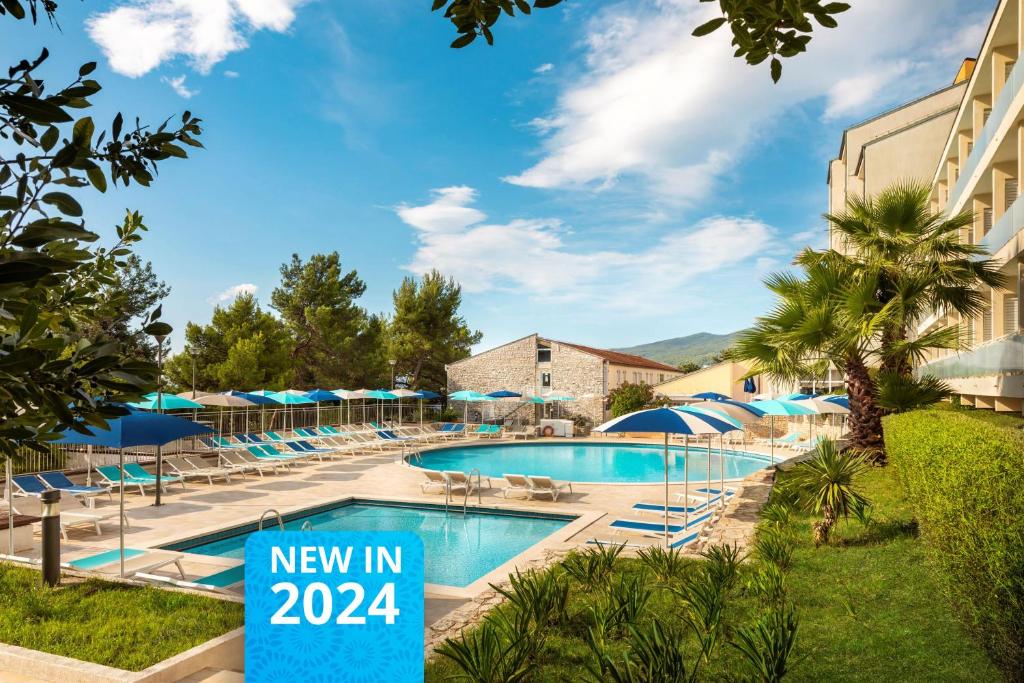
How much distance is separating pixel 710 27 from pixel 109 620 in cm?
773

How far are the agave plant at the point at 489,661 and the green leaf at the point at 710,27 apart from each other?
4.42 meters

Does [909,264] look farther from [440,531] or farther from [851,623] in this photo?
[440,531]

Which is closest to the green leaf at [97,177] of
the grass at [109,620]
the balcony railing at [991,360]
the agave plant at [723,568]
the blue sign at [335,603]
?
the blue sign at [335,603]

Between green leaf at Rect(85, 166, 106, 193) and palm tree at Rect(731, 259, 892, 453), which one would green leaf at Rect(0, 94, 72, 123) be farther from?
palm tree at Rect(731, 259, 892, 453)

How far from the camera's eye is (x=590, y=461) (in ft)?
87.4

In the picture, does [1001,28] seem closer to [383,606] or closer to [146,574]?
[383,606]

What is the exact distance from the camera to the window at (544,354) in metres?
40.8

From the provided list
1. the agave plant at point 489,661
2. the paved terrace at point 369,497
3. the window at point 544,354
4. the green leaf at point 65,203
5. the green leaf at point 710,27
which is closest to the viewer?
the green leaf at point 65,203

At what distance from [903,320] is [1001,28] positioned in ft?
23.4

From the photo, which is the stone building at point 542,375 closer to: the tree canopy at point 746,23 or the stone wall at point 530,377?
the stone wall at point 530,377

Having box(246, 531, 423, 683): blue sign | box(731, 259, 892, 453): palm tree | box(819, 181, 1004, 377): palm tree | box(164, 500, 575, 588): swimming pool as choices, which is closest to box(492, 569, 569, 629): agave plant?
box(164, 500, 575, 588): swimming pool

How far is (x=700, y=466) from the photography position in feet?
81.8

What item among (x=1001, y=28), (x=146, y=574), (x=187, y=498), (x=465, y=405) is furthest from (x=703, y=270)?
(x=146, y=574)

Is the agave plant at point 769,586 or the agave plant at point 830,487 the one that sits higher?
the agave plant at point 830,487
